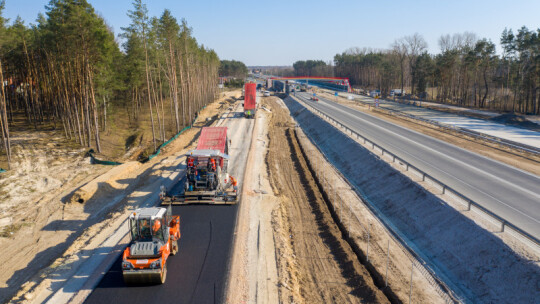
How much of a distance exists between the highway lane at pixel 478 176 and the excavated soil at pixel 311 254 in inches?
336

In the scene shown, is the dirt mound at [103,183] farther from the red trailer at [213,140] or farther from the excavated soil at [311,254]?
the excavated soil at [311,254]

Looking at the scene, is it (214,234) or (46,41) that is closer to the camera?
(214,234)

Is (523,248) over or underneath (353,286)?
over

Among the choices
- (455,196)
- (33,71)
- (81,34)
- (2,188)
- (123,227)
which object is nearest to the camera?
(123,227)

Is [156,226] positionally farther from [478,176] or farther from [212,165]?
[478,176]

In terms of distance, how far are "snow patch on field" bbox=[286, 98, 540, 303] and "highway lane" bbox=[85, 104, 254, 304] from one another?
9.76m

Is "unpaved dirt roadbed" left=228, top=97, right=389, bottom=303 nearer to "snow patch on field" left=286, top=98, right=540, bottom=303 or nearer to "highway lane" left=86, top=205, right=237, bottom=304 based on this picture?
"highway lane" left=86, top=205, right=237, bottom=304

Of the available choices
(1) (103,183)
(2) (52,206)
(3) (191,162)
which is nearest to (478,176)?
(3) (191,162)

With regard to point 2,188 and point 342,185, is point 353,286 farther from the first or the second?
point 2,188

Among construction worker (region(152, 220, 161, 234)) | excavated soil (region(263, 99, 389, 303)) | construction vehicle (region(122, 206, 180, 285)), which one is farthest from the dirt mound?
construction worker (region(152, 220, 161, 234))

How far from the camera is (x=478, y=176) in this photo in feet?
83.9

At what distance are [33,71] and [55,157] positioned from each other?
67.3ft

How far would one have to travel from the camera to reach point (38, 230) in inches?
872

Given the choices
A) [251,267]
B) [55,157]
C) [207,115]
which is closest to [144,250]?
[251,267]
